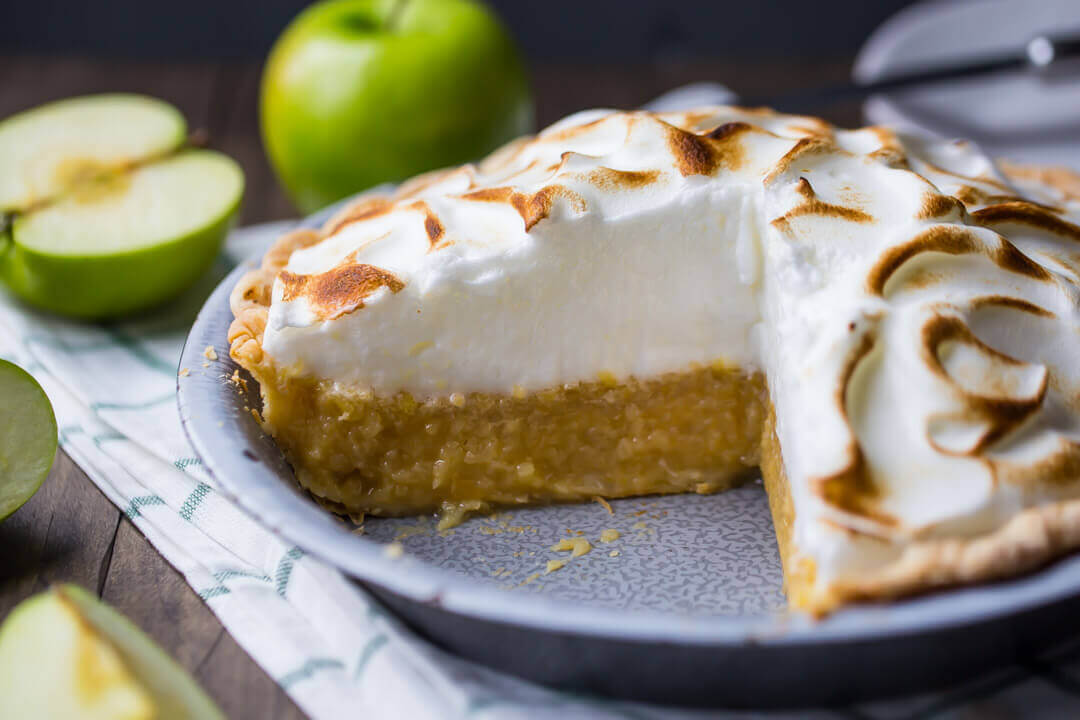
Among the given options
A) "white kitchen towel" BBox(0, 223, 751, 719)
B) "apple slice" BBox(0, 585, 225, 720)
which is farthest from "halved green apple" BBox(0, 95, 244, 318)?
"apple slice" BBox(0, 585, 225, 720)

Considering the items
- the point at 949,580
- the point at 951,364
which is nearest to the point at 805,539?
the point at 949,580

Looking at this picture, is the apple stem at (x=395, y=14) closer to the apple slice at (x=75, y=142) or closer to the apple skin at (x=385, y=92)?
the apple skin at (x=385, y=92)

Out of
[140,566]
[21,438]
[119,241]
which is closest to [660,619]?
[140,566]

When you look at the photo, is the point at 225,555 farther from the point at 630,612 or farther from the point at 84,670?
the point at 630,612

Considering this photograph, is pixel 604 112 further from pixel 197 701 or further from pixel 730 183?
pixel 197 701

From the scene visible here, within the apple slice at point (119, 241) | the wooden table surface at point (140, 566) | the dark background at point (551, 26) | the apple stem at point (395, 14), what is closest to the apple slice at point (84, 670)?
the wooden table surface at point (140, 566)

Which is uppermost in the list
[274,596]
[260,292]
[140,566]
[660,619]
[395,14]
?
[660,619]

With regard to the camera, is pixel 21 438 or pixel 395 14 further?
pixel 395 14
